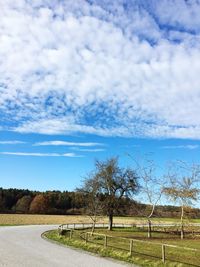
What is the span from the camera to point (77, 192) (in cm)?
5469

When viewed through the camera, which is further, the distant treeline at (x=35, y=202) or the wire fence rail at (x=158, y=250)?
the distant treeline at (x=35, y=202)

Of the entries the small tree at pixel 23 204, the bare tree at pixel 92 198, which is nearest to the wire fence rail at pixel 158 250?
the bare tree at pixel 92 198

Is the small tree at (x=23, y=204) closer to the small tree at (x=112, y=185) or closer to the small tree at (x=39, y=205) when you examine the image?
the small tree at (x=39, y=205)

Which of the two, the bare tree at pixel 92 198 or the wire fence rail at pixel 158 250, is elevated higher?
the bare tree at pixel 92 198

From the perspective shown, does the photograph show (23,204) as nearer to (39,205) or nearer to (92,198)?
(39,205)

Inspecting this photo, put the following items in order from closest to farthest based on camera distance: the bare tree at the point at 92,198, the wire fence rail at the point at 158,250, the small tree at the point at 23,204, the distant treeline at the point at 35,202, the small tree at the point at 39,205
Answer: the wire fence rail at the point at 158,250, the bare tree at the point at 92,198, the small tree at the point at 39,205, the distant treeline at the point at 35,202, the small tree at the point at 23,204

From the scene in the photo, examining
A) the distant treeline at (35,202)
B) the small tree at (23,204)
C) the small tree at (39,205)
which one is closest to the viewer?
the small tree at (39,205)

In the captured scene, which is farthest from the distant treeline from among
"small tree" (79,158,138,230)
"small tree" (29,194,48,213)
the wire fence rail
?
the wire fence rail

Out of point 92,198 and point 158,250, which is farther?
point 92,198

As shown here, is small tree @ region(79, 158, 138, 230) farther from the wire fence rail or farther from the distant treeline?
the distant treeline

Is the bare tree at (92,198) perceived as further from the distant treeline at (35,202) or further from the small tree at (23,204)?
the small tree at (23,204)

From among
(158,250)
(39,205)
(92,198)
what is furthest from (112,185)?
(39,205)

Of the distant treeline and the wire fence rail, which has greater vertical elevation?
the distant treeline

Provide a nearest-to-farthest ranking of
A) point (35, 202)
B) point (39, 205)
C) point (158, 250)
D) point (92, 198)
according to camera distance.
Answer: point (158, 250) → point (92, 198) → point (39, 205) → point (35, 202)
